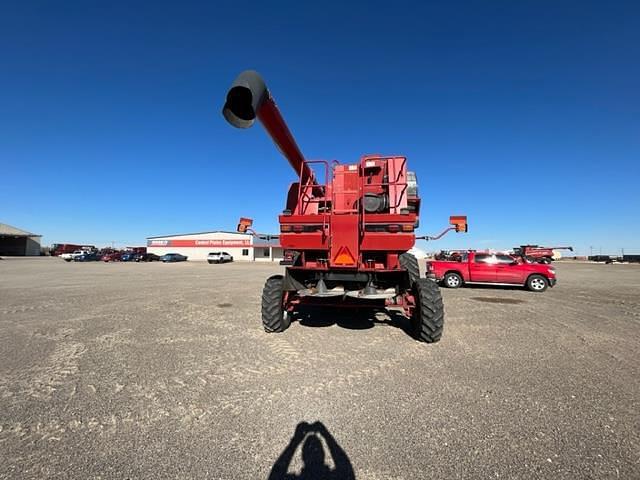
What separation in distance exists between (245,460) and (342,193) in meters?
4.72

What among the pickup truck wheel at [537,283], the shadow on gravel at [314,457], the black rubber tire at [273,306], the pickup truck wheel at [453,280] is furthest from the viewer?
the pickup truck wheel at [453,280]

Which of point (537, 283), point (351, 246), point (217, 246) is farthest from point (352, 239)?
point (217, 246)

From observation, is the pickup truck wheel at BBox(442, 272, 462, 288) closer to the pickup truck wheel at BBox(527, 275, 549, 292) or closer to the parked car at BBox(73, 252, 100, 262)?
the pickup truck wheel at BBox(527, 275, 549, 292)

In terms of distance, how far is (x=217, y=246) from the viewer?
53.9m

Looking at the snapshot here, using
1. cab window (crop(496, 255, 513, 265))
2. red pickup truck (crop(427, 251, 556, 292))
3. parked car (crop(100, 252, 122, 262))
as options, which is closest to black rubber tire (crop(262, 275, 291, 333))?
red pickup truck (crop(427, 251, 556, 292))

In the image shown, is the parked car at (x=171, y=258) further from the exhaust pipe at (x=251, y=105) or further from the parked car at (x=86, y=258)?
the exhaust pipe at (x=251, y=105)

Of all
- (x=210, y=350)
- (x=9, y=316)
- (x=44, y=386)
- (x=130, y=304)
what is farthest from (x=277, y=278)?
(x=9, y=316)

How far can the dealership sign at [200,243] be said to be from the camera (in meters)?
53.0

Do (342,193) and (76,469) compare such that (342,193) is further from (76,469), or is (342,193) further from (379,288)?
(76,469)

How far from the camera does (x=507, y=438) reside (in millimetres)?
2631

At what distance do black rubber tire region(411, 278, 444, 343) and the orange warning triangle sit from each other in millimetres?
1369

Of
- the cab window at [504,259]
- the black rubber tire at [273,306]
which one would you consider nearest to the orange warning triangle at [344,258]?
the black rubber tire at [273,306]

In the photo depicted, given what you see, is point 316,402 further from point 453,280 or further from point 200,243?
point 200,243

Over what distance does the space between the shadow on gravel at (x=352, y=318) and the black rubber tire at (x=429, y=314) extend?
63cm
